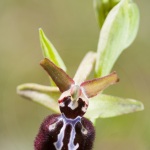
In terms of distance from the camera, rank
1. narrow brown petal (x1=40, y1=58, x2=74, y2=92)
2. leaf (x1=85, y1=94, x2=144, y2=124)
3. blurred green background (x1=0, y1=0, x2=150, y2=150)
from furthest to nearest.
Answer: blurred green background (x1=0, y1=0, x2=150, y2=150), leaf (x1=85, y1=94, x2=144, y2=124), narrow brown petal (x1=40, y1=58, x2=74, y2=92)

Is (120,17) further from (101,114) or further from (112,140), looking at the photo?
(112,140)

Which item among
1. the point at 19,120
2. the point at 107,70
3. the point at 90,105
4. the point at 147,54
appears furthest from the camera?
the point at 147,54

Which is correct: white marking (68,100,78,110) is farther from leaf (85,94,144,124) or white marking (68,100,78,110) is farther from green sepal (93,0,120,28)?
green sepal (93,0,120,28)

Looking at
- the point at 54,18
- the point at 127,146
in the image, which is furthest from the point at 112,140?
the point at 54,18

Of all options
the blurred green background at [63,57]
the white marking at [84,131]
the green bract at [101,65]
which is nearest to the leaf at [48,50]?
the green bract at [101,65]

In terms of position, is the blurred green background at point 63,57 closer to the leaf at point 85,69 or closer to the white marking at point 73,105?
the leaf at point 85,69

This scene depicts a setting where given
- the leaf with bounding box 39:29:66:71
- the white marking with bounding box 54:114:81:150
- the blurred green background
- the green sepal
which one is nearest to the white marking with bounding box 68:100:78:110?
the white marking with bounding box 54:114:81:150
